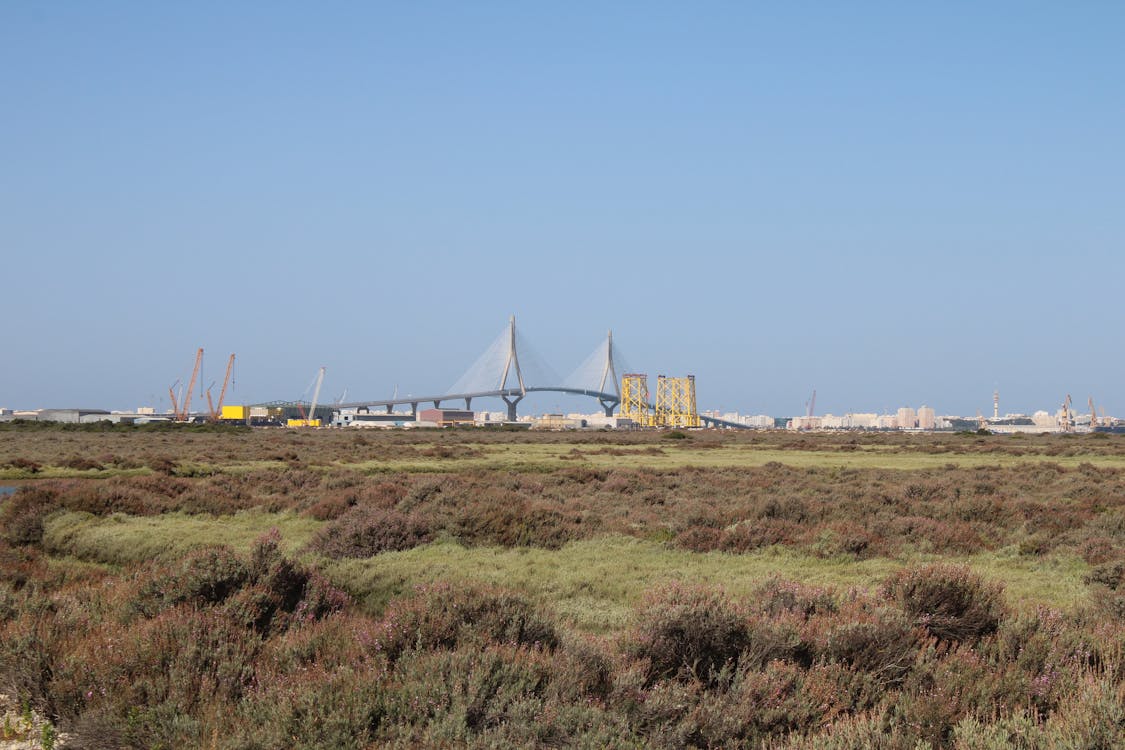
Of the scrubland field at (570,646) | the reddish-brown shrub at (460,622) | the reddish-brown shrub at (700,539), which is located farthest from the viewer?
the reddish-brown shrub at (700,539)

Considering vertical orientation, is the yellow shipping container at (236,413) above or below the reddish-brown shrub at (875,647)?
above

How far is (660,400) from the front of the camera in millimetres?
146500

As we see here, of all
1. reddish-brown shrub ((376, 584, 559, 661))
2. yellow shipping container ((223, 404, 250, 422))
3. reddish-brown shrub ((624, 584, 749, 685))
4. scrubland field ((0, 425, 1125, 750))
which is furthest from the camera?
yellow shipping container ((223, 404, 250, 422))

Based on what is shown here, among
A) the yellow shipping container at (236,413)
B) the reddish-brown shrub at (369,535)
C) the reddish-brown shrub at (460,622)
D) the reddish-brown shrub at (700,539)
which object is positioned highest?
the yellow shipping container at (236,413)

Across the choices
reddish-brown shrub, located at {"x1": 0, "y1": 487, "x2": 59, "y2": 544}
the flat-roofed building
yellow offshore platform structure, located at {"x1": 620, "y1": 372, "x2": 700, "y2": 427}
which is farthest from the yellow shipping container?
reddish-brown shrub, located at {"x1": 0, "y1": 487, "x2": 59, "y2": 544}

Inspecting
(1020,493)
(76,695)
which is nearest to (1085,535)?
(1020,493)

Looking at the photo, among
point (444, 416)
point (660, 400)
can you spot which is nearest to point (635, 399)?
point (660, 400)

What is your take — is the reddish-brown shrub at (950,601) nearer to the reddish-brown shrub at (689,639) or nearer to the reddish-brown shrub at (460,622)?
the reddish-brown shrub at (689,639)

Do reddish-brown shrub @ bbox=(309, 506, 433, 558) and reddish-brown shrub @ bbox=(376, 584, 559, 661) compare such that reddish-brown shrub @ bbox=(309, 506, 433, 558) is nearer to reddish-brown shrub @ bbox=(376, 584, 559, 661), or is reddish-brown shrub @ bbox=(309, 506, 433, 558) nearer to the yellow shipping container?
reddish-brown shrub @ bbox=(376, 584, 559, 661)

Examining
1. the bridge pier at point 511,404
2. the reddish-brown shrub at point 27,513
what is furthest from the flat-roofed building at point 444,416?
the reddish-brown shrub at point 27,513

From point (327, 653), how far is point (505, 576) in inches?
177

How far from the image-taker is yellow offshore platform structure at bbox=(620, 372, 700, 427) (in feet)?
460

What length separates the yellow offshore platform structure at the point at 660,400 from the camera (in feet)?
460

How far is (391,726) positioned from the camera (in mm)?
4301
